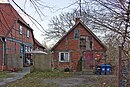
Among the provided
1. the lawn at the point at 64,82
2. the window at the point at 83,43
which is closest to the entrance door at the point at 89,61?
the window at the point at 83,43

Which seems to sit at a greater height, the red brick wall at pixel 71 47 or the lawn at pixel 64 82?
the red brick wall at pixel 71 47

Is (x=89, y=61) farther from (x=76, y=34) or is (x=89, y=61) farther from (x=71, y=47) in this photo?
(x=76, y=34)

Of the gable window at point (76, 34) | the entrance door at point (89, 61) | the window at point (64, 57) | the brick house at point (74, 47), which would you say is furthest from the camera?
the gable window at point (76, 34)

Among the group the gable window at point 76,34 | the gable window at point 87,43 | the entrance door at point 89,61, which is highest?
the gable window at point 76,34

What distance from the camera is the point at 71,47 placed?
38.3 metres

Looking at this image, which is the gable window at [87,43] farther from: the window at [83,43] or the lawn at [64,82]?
the lawn at [64,82]

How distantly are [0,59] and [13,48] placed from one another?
5.29 metres

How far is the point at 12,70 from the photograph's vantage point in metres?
31.0

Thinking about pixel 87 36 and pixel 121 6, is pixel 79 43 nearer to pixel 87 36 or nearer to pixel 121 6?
pixel 87 36

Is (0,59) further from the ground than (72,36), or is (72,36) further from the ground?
(72,36)

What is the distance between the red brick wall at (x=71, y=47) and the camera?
37.9 m

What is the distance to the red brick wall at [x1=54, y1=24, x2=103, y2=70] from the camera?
124ft

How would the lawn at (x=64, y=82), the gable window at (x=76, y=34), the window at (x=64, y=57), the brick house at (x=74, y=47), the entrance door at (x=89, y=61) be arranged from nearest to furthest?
the lawn at (x=64, y=82)
the entrance door at (x=89, y=61)
the brick house at (x=74, y=47)
the window at (x=64, y=57)
the gable window at (x=76, y=34)

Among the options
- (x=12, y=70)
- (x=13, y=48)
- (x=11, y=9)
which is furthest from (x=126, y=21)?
(x=13, y=48)
